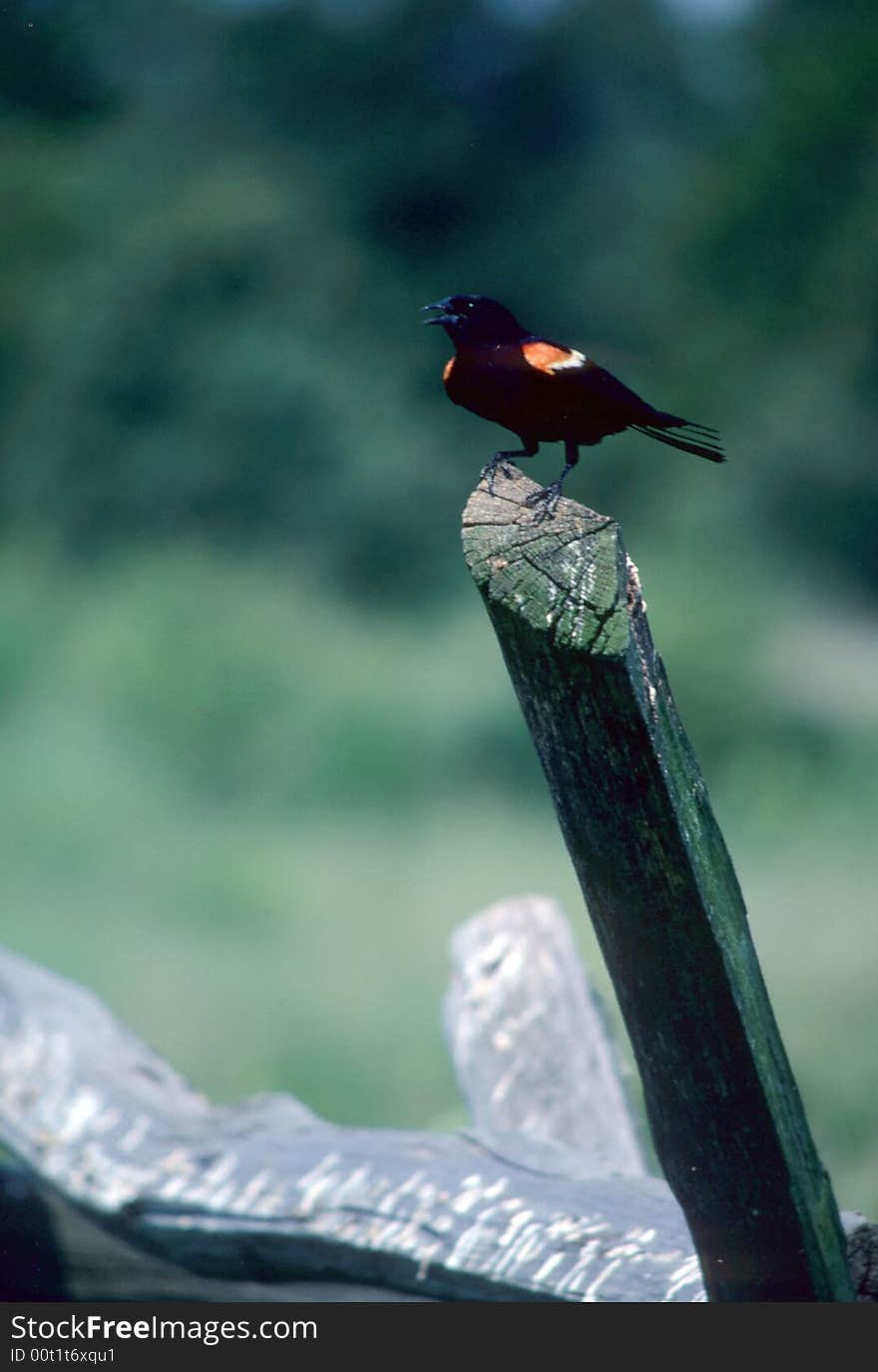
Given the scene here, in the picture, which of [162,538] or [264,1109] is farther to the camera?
[162,538]

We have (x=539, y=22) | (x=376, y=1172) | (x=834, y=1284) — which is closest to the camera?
(x=834, y=1284)

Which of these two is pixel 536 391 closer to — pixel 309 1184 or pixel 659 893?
pixel 659 893

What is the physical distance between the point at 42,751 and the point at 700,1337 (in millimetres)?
3733

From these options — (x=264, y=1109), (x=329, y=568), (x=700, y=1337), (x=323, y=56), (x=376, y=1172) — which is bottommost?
(x=700, y=1337)

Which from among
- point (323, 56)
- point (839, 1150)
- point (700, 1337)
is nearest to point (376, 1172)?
point (700, 1337)

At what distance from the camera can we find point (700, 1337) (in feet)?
4.78

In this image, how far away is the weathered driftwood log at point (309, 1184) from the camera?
1.74 meters

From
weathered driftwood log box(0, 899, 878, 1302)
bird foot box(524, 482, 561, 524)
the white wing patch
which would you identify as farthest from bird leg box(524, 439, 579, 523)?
weathered driftwood log box(0, 899, 878, 1302)

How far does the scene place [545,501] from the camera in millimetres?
1220

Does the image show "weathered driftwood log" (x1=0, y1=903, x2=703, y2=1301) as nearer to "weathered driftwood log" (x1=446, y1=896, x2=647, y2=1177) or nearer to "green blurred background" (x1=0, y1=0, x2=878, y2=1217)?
"weathered driftwood log" (x1=446, y1=896, x2=647, y2=1177)

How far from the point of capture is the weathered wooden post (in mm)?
1158

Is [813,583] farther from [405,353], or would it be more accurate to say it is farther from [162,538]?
[162,538]

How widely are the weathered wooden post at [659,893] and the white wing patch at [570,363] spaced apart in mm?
144

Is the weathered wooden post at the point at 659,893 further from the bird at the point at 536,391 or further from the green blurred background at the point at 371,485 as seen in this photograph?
the green blurred background at the point at 371,485
